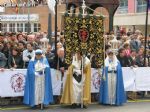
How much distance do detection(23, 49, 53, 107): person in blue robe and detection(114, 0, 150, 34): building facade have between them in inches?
1209

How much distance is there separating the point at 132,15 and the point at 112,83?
3194 cm

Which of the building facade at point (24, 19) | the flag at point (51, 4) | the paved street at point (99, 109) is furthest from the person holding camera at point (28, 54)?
the building facade at point (24, 19)

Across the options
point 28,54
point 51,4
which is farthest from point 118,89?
point 51,4

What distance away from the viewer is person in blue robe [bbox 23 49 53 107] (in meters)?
13.1

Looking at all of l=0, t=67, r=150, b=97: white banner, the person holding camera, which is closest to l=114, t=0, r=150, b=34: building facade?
l=0, t=67, r=150, b=97: white banner

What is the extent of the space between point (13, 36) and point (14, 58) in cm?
321

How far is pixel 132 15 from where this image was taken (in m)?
45.2

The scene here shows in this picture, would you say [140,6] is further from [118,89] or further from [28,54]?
[118,89]

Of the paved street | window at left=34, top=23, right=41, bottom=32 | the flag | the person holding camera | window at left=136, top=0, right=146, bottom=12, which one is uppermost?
window at left=136, top=0, right=146, bottom=12

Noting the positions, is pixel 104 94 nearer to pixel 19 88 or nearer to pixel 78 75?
pixel 78 75

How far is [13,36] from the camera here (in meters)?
17.3

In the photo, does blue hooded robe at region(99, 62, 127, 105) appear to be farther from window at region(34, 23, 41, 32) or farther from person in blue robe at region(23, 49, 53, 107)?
window at region(34, 23, 41, 32)

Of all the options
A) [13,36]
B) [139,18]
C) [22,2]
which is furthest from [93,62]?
[22,2]

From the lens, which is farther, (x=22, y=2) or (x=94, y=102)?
(x=22, y=2)
